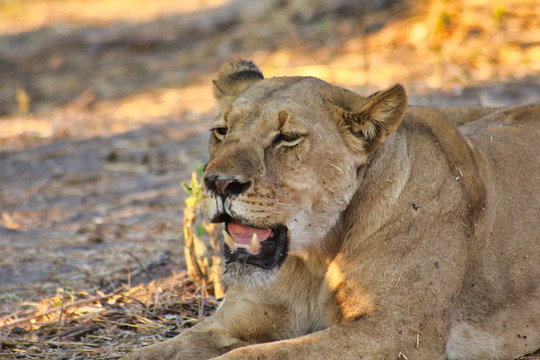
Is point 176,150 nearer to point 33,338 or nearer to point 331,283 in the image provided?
point 33,338

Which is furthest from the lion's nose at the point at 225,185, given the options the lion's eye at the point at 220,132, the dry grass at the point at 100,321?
the dry grass at the point at 100,321

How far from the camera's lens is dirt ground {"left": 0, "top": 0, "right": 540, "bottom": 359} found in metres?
4.06

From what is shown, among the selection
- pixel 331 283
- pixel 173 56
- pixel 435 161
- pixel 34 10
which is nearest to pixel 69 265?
pixel 331 283

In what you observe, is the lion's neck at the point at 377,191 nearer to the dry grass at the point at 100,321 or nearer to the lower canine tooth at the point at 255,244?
the lower canine tooth at the point at 255,244

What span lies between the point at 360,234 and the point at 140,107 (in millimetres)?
7122

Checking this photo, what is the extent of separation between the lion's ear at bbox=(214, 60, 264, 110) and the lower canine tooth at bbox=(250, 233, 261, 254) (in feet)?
3.18

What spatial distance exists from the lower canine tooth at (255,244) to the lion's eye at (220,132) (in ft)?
1.85

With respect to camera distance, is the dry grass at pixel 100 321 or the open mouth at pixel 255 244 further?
the dry grass at pixel 100 321

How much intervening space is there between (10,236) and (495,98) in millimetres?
4818

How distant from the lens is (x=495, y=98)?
24.9 ft

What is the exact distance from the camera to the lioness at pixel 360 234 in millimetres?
2932

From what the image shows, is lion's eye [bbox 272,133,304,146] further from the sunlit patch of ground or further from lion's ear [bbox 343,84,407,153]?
the sunlit patch of ground

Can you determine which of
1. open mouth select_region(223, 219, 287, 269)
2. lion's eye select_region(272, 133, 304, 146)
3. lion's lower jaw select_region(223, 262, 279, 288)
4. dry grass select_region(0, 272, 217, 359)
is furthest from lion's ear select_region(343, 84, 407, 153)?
dry grass select_region(0, 272, 217, 359)

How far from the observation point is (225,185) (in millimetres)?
2873
